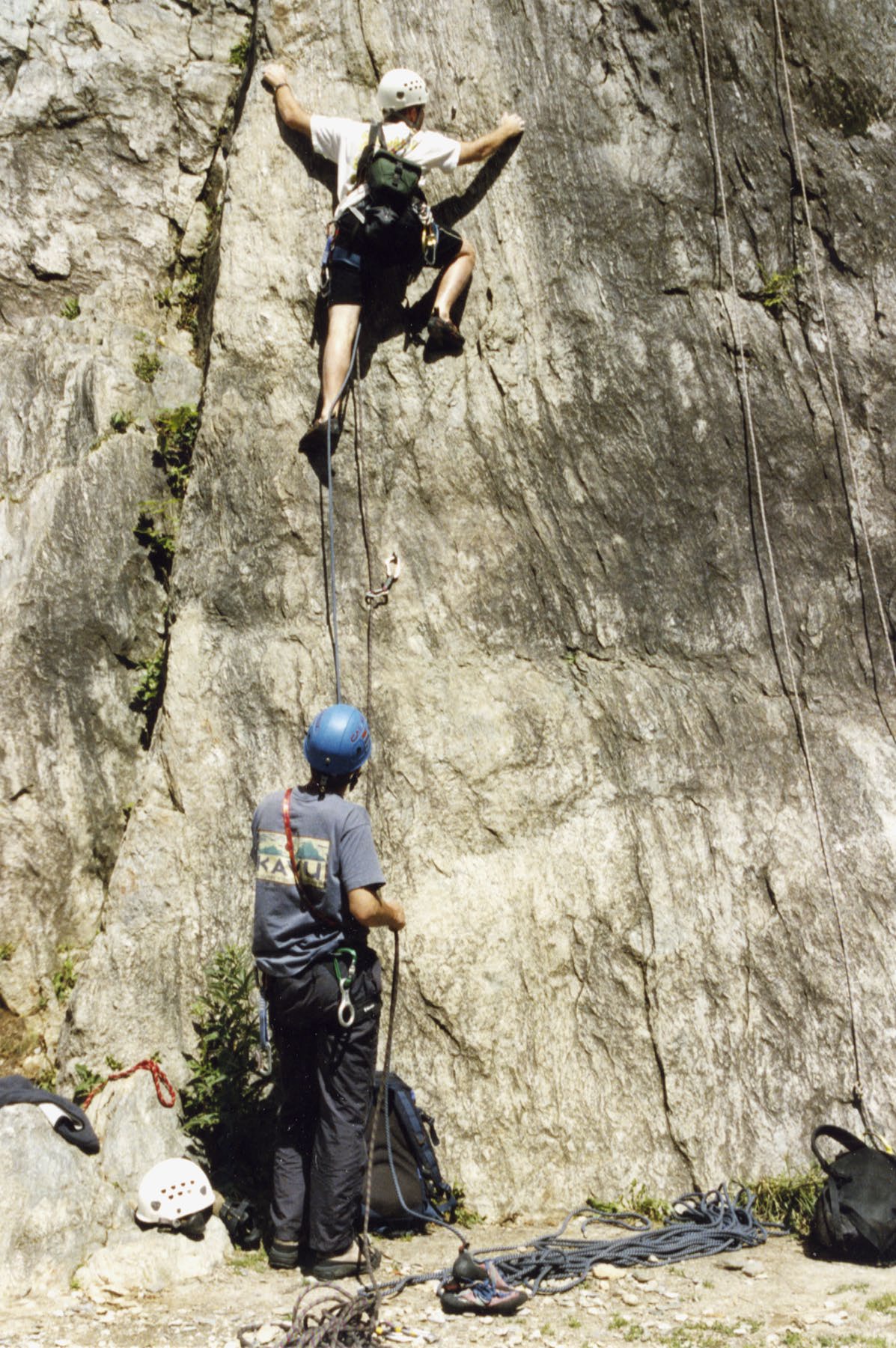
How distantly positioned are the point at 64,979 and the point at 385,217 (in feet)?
16.1

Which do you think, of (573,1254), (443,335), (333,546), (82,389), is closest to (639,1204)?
(573,1254)

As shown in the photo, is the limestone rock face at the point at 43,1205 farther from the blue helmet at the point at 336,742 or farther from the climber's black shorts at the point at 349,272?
the climber's black shorts at the point at 349,272

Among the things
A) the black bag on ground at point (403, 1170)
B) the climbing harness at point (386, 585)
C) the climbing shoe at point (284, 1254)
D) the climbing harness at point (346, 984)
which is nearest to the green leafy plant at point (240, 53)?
the climbing harness at point (386, 585)

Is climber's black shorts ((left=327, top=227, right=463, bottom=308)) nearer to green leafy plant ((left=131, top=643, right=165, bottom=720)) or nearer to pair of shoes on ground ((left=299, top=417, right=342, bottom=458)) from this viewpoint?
pair of shoes on ground ((left=299, top=417, right=342, bottom=458))

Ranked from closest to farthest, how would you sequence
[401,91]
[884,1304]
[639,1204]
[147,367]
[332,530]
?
[884,1304] < [639,1204] < [332,530] < [401,91] < [147,367]

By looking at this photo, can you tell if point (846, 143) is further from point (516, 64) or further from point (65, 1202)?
point (65, 1202)

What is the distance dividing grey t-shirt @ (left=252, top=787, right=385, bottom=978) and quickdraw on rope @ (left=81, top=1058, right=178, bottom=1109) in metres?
1.17

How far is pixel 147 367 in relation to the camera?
8070 millimetres

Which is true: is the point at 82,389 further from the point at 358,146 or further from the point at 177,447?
the point at 358,146

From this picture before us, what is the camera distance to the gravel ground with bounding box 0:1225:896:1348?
4.35 meters

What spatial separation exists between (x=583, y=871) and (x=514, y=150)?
16.0ft

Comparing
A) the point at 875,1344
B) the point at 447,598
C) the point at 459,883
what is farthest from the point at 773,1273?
the point at 447,598

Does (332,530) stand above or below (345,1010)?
above

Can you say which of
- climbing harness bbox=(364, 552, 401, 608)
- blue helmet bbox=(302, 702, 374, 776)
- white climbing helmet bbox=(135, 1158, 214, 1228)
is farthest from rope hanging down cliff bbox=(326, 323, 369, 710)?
white climbing helmet bbox=(135, 1158, 214, 1228)
